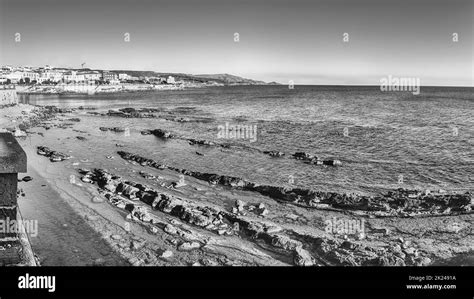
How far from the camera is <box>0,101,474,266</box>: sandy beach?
945 centimetres

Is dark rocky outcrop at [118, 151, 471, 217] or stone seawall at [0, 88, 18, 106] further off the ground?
stone seawall at [0, 88, 18, 106]

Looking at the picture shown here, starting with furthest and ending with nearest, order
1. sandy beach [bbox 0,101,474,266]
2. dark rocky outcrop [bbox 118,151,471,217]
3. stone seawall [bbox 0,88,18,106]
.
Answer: stone seawall [bbox 0,88,18,106], dark rocky outcrop [bbox 118,151,471,217], sandy beach [bbox 0,101,474,266]

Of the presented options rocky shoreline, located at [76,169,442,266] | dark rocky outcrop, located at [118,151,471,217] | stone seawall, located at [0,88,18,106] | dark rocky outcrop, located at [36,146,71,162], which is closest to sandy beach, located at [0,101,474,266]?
rocky shoreline, located at [76,169,442,266]

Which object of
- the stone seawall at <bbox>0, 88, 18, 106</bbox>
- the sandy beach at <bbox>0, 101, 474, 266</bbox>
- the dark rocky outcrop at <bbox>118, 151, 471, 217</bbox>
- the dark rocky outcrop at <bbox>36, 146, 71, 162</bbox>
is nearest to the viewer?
the sandy beach at <bbox>0, 101, 474, 266</bbox>

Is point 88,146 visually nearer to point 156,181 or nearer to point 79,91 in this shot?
point 156,181

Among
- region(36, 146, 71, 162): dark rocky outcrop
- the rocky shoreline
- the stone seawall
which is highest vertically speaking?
the stone seawall

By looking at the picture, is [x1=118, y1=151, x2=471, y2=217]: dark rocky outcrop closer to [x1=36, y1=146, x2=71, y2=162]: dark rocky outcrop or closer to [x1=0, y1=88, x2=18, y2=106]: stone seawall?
[x1=36, y1=146, x2=71, y2=162]: dark rocky outcrop

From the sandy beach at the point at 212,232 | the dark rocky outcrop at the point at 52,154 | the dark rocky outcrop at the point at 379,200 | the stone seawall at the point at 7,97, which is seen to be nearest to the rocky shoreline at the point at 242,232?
the sandy beach at the point at 212,232

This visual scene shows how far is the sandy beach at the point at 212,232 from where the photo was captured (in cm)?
945

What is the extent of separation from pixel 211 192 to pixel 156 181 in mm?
3161

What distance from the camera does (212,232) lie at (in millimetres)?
11203

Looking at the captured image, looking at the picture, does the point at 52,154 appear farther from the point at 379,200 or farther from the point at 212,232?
the point at 379,200

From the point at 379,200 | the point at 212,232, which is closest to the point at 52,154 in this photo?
the point at 212,232
